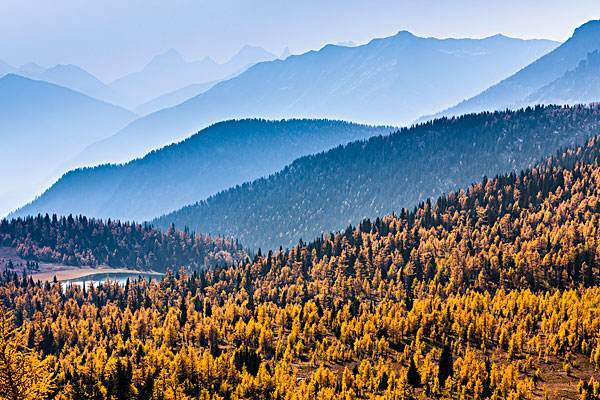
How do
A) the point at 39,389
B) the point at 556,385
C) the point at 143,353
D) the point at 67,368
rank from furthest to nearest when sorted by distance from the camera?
the point at 143,353
the point at 67,368
the point at 556,385
the point at 39,389

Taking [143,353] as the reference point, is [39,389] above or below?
above

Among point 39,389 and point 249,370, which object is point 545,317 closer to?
point 249,370

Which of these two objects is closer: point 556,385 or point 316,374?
point 556,385

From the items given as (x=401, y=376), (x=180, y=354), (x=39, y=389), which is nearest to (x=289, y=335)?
(x=180, y=354)

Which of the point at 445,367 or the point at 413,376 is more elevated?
the point at 445,367

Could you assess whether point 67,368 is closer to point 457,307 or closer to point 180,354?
point 180,354

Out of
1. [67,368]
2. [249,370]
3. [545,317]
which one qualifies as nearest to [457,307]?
[545,317]

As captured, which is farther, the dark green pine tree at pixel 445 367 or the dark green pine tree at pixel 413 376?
the dark green pine tree at pixel 445 367

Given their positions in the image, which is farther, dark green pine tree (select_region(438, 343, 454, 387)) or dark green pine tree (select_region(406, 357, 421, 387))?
dark green pine tree (select_region(438, 343, 454, 387))

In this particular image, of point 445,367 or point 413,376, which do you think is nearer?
point 413,376

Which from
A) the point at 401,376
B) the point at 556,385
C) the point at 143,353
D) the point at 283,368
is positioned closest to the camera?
the point at 556,385
